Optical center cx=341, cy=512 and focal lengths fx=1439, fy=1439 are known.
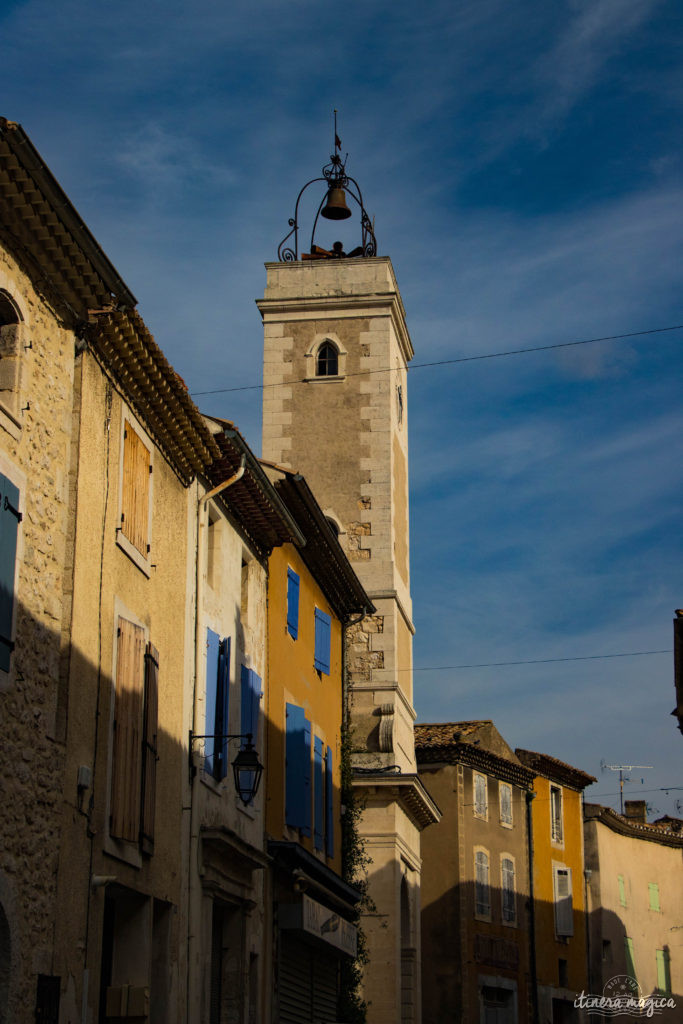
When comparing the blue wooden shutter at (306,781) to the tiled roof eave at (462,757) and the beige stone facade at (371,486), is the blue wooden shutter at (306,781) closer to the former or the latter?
the beige stone facade at (371,486)

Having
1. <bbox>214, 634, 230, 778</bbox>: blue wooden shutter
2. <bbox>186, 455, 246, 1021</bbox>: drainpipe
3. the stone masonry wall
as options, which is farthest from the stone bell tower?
the stone masonry wall

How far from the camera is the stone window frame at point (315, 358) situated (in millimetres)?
31906

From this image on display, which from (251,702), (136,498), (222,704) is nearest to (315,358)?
(251,702)

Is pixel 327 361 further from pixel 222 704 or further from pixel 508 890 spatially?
pixel 508 890

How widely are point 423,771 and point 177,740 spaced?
993 inches

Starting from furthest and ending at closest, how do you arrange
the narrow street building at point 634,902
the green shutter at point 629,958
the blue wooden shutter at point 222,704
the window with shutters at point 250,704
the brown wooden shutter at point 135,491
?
1. the green shutter at point 629,958
2. the narrow street building at point 634,902
3. the window with shutters at point 250,704
4. the blue wooden shutter at point 222,704
5. the brown wooden shutter at point 135,491

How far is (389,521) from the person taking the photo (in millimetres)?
30828

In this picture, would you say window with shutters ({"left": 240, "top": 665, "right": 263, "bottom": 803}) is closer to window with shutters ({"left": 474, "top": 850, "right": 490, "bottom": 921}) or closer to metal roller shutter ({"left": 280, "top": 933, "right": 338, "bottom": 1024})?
metal roller shutter ({"left": 280, "top": 933, "right": 338, "bottom": 1024})

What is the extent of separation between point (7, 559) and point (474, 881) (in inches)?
1198

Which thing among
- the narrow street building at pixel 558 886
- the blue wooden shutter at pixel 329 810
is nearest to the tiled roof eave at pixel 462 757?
the narrow street building at pixel 558 886

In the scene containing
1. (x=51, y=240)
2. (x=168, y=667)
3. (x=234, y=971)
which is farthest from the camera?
(x=234, y=971)

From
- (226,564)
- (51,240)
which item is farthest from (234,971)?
(51,240)

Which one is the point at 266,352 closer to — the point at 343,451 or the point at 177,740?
the point at 343,451

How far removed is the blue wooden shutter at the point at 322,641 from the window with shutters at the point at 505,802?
57.8ft
